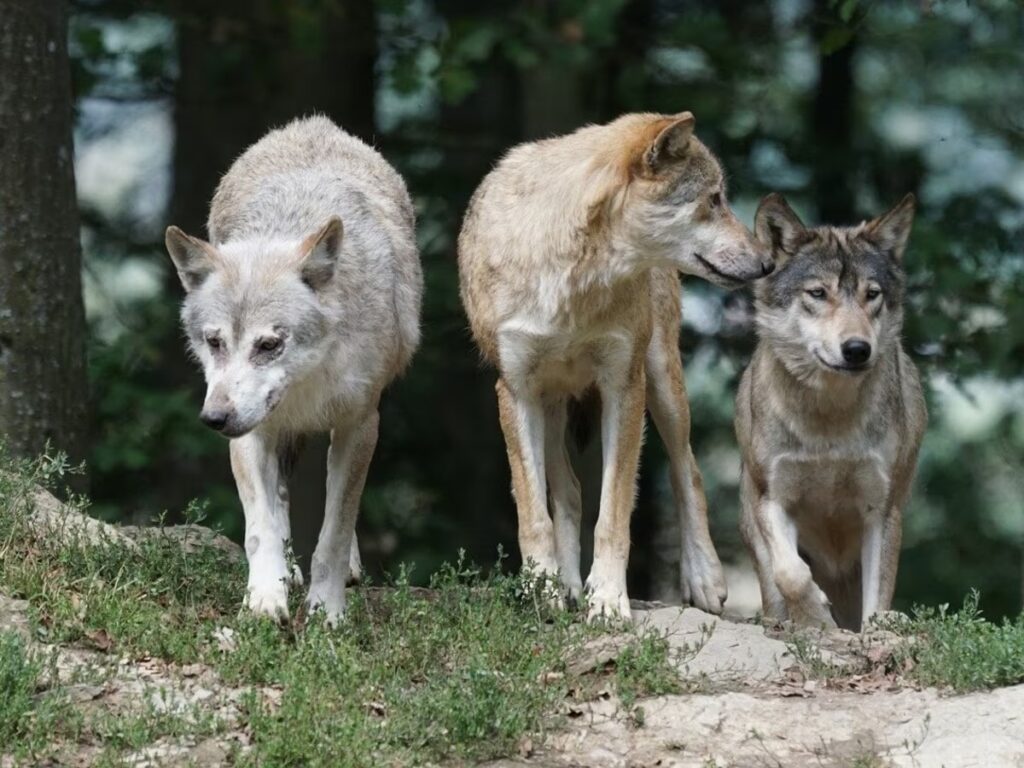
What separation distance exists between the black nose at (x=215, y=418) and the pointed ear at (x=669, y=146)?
8.32ft

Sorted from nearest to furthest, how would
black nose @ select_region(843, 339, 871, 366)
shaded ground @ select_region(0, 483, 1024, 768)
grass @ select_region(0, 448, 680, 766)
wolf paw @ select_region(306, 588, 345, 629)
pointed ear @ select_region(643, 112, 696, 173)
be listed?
1. grass @ select_region(0, 448, 680, 766)
2. shaded ground @ select_region(0, 483, 1024, 768)
3. wolf paw @ select_region(306, 588, 345, 629)
4. pointed ear @ select_region(643, 112, 696, 173)
5. black nose @ select_region(843, 339, 871, 366)

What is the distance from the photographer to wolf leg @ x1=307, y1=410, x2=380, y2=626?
7422mm

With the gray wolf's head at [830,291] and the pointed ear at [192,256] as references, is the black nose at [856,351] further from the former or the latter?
the pointed ear at [192,256]

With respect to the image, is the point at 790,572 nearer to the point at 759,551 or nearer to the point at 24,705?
the point at 759,551

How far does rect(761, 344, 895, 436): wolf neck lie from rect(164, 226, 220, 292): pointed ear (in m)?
3.28

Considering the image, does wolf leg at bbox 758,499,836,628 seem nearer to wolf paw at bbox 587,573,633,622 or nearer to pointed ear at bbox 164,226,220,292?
wolf paw at bbox 587,573,633,622

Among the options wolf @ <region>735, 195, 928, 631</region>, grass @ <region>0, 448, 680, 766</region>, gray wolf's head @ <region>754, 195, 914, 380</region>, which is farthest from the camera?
wolf @ <region>735, 195, 928, 631</region>

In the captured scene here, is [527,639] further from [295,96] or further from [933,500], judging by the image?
[933,500]

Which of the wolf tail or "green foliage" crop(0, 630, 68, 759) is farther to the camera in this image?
the wolf tail

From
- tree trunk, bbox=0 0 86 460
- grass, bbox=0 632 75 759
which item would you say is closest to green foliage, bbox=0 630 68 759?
grass, bbox=0 632 75 759

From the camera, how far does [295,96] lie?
1361 cm

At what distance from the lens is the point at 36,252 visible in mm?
8539

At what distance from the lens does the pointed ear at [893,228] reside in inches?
354

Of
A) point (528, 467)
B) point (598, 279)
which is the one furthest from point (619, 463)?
point (598, 279)
